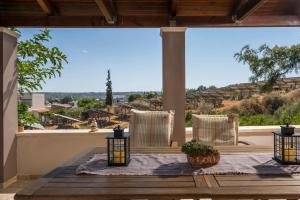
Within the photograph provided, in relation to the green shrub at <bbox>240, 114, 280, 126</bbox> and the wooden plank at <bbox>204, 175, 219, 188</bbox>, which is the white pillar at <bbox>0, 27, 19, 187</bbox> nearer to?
the wooden plank at <bbox>204, 175, 219, 188</bbox>

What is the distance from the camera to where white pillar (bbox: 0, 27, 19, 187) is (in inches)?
153

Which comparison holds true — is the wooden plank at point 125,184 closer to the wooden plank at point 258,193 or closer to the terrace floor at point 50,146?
the wooden plank at point 258,193

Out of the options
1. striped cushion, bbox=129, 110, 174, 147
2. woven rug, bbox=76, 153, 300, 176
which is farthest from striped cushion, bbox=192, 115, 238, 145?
woven rug, bbox=76, 153, 300, 176

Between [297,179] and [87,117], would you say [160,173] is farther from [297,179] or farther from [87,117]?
[87,117]

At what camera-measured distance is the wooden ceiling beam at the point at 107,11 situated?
3.22 m

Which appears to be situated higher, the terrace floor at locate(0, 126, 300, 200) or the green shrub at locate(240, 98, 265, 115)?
the green shrub at locate(240, 98, 265, 115)

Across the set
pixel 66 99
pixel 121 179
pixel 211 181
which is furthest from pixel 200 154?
pixel 66 99

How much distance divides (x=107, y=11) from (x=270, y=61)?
10.8ft

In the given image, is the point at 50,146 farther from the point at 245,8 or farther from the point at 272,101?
the point at 272,101

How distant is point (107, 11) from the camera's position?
3.48 metres

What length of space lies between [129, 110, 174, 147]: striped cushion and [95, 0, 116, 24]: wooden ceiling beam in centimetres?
124

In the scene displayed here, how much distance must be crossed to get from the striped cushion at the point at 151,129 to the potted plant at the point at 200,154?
1201 mm

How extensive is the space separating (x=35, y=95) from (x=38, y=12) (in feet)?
4.48

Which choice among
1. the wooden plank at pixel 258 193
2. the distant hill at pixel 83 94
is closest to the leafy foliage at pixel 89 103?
the distant hill at pixel 83 94
